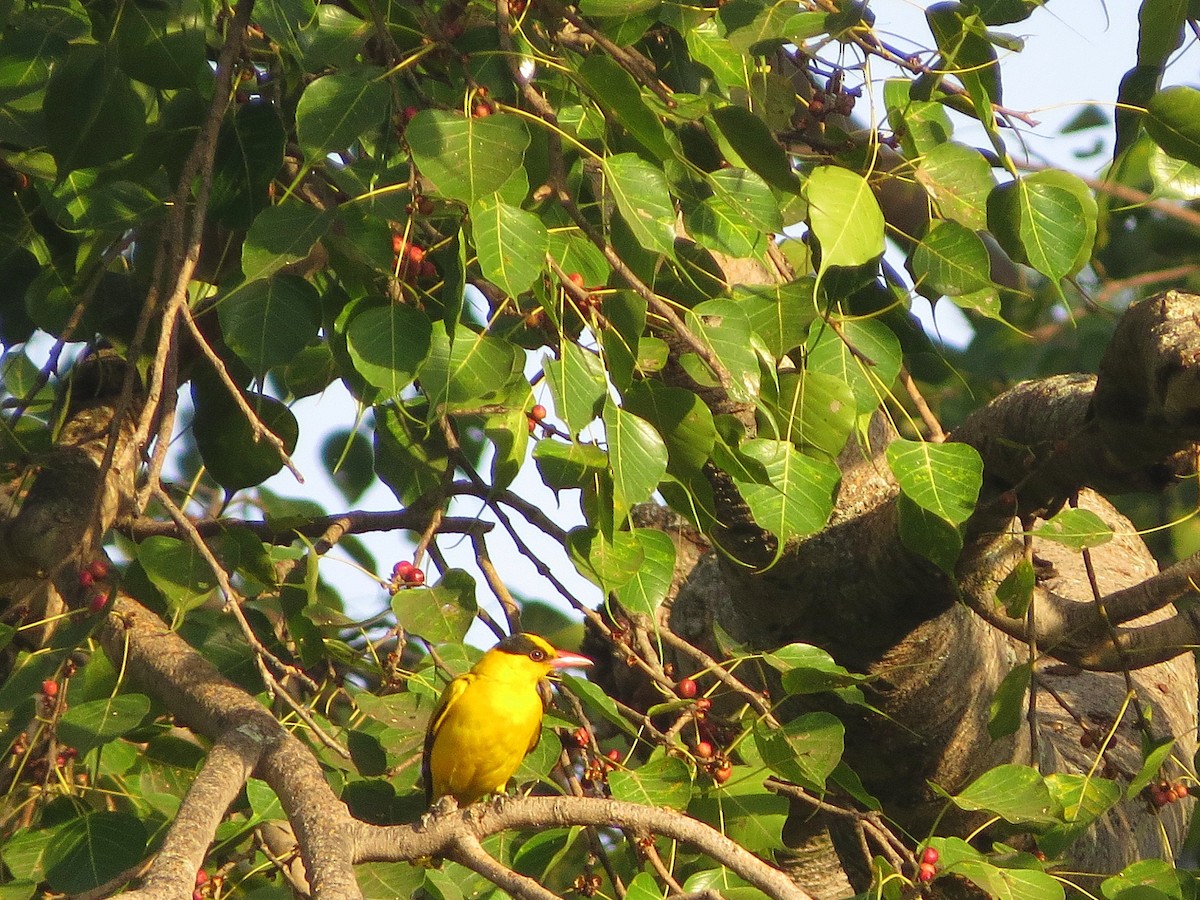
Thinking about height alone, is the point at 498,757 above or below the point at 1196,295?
below

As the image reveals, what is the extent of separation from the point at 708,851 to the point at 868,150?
1091 mm

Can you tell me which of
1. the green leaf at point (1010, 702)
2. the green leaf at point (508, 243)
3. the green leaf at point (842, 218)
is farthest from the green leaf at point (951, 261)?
the green leaf at point (1010, 702)

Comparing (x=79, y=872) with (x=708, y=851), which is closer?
(x=708, y=851)

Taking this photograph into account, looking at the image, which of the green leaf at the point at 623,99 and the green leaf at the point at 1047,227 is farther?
the green leaf at the point at 1047,227

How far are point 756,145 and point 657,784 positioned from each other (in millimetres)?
1058

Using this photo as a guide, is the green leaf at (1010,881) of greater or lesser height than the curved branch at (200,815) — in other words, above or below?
below

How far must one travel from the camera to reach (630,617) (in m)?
2.63

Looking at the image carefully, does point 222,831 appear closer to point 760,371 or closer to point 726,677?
point 726,677

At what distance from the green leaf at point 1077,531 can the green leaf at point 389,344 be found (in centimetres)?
115

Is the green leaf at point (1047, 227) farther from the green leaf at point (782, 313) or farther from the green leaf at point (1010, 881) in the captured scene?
the green leaf at point (1010, 881)

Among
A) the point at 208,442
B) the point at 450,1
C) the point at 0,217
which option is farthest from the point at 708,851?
the point at 0,217

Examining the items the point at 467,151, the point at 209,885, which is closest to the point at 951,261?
the point at 467,151

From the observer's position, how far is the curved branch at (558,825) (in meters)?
1.74

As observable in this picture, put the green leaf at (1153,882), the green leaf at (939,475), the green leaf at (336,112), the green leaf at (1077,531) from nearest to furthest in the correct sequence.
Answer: the green leaf at (336,112), the green leaf at (939,475), the green leaf at (1153,882), the green leaf at (1077,531)
